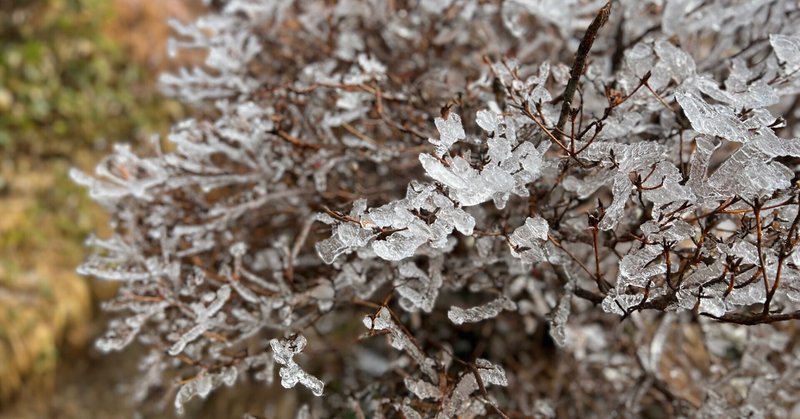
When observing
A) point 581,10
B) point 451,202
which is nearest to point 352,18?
point 581,10

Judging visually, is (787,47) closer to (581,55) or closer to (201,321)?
(581,55)

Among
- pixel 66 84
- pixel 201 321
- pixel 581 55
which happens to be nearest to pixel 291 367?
pixel 201 321

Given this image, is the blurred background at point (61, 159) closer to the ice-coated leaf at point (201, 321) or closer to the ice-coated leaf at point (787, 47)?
the ice-coated leaf at point (201, 321)

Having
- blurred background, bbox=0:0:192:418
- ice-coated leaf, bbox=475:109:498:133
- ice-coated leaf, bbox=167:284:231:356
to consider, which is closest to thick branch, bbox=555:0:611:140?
ice-coated leaf, bbox=475:109:498:133

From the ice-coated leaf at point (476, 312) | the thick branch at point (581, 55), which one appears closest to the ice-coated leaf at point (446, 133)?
the thick branch at point (581, 55)

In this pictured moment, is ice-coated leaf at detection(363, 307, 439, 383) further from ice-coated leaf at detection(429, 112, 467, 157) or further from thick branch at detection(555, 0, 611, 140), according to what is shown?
thick branch at detection(555, 0, 611, 140)

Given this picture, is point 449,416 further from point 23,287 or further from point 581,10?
point 23,287
